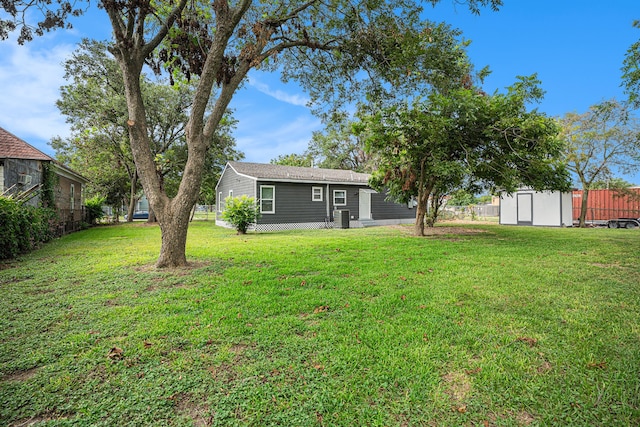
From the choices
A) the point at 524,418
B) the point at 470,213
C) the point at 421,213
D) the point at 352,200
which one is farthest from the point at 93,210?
the point at 470,213

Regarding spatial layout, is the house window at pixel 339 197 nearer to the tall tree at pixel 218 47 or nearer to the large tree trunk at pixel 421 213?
the large tree trunk at pixel 421 213

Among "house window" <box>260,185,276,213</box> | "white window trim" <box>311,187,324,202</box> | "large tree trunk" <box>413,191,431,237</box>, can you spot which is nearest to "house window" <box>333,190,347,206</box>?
"white window trim" <box>311,187,324,202</box>

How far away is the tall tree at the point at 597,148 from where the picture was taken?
51.7 ft

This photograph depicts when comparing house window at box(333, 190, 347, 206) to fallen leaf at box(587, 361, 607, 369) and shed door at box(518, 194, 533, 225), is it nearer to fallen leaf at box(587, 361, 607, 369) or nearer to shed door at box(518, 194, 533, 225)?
shed door at box(518, 194, 533, 225)

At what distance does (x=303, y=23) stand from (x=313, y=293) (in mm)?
6739

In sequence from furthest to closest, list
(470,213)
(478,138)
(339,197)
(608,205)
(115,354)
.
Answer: (470,213), (608,205), (339,197), (478,138), (115,354)

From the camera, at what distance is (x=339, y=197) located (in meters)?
17.6

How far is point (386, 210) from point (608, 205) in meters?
13.9

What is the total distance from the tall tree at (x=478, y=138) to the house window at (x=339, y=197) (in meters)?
6.58

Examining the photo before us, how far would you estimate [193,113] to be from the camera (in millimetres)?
5957

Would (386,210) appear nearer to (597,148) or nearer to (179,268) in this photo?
(597,148)

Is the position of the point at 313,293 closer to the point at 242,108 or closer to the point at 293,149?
the point at 242,108

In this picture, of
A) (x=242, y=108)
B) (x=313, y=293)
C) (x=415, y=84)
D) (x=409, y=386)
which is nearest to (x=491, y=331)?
(x=409, y=386)

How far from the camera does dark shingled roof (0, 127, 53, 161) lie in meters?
10.6
